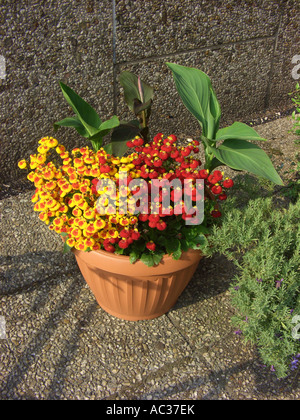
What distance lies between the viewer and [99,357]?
7.32ft

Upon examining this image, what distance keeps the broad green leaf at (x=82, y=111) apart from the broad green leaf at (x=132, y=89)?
0.20 meters

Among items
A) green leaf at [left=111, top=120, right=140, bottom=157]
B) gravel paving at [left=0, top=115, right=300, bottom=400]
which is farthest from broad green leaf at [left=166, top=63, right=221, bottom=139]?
gravel paving at [left=0, top=115, right=300, bottom=400]

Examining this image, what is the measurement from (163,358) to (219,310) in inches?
16.3

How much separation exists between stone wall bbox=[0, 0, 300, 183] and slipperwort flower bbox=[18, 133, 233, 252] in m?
1.04

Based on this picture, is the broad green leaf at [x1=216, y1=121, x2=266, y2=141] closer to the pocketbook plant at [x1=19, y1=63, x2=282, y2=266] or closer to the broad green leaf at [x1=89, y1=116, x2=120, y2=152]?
the pocketbook plant at [x1=19, y1=63, x2=282, y2=266]

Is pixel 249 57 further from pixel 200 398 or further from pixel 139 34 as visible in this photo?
pixel 200 398

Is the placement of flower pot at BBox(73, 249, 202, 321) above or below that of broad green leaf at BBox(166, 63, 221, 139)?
below

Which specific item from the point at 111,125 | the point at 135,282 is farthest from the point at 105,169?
the point at 135,282

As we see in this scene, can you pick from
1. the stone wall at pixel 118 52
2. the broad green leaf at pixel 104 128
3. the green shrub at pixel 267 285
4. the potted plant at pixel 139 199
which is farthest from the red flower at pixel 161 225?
the stone wall at pixel 118 52

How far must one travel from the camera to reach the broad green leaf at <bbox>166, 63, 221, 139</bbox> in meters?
2.29

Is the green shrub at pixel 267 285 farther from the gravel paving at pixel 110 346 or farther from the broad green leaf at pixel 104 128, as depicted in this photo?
the broad green leaf at pixel 104 128

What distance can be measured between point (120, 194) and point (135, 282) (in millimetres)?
436

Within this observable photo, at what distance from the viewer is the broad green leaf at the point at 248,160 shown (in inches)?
82.1

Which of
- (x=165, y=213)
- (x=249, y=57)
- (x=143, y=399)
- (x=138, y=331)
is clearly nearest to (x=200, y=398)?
(x=143, y=399)
